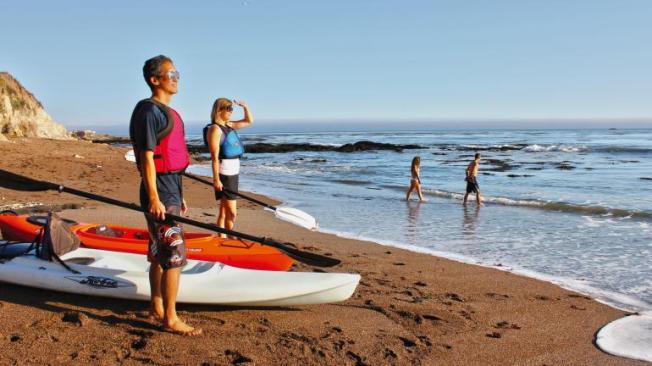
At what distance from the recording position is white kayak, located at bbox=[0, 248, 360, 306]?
163 inches

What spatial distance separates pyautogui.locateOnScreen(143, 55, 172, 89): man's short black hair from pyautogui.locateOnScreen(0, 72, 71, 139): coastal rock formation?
78.5 feet

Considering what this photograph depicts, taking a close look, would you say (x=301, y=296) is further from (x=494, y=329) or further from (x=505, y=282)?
(x=505, y=282)

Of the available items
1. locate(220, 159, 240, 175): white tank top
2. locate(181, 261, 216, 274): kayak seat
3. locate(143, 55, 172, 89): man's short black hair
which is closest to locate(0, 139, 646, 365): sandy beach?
locate(181, 261, 216, 274): kayak seat

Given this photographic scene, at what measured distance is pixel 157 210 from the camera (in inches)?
134

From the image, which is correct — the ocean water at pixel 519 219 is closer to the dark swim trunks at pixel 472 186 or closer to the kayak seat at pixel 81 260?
the dark swim trunks at pixel 472 186

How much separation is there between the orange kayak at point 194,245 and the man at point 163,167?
1366mm

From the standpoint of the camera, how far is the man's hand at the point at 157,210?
3.40 meters

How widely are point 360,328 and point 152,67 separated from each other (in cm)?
227

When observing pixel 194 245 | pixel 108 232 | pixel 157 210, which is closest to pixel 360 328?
pixel 157 210

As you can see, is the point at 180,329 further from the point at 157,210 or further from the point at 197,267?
the point at 197,267

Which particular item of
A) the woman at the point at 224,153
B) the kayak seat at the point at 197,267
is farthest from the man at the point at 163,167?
the woman at the point at 224,153

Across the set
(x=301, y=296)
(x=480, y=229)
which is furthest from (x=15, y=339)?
(x=480, y=229)

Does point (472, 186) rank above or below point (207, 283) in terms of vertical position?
below

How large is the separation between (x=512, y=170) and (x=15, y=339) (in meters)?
23.5
